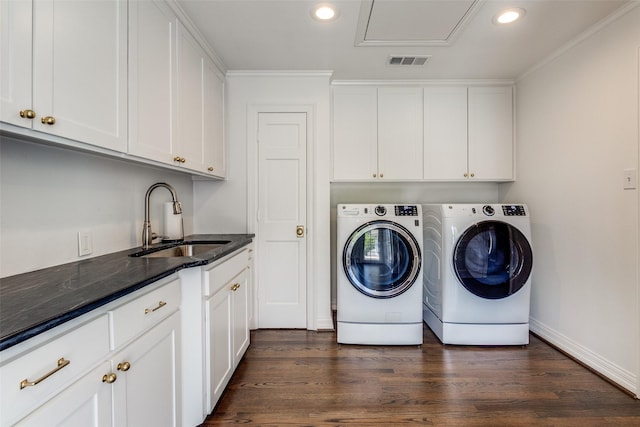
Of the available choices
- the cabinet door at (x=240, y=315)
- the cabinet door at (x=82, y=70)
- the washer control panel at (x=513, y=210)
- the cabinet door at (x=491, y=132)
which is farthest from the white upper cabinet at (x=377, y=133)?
the cabinet door at (x=82, y=70)

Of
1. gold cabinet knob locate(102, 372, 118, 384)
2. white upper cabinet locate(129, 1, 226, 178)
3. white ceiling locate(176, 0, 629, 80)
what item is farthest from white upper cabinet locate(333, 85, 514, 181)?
gold cabinet knob locate(102, 372, 118, 384)

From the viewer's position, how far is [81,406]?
0.80 m

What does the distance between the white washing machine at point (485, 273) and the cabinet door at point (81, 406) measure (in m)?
2.25

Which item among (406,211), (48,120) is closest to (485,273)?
(406,211)

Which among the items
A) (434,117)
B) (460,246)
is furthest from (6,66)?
(434,117)

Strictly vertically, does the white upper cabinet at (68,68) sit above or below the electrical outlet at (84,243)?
above

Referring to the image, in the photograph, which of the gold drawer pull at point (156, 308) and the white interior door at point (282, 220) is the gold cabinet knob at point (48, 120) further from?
the white interior door at point (282, 220)

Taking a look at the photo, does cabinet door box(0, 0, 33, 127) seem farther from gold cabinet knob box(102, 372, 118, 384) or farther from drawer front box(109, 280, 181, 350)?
gold cabinet knob box(102, 372, 118, 384)

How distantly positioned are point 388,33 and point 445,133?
1.24 metres

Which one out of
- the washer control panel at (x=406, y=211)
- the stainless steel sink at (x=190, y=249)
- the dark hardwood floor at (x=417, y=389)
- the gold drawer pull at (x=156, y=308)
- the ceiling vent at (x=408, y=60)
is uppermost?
the ceiling vent at (x=408, y=60)

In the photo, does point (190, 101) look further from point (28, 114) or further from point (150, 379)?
point (150, 379)

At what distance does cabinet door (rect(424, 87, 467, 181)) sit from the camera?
114 inches

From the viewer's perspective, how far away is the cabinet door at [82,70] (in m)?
0.95

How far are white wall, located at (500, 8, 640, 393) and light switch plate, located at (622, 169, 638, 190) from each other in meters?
0.03
